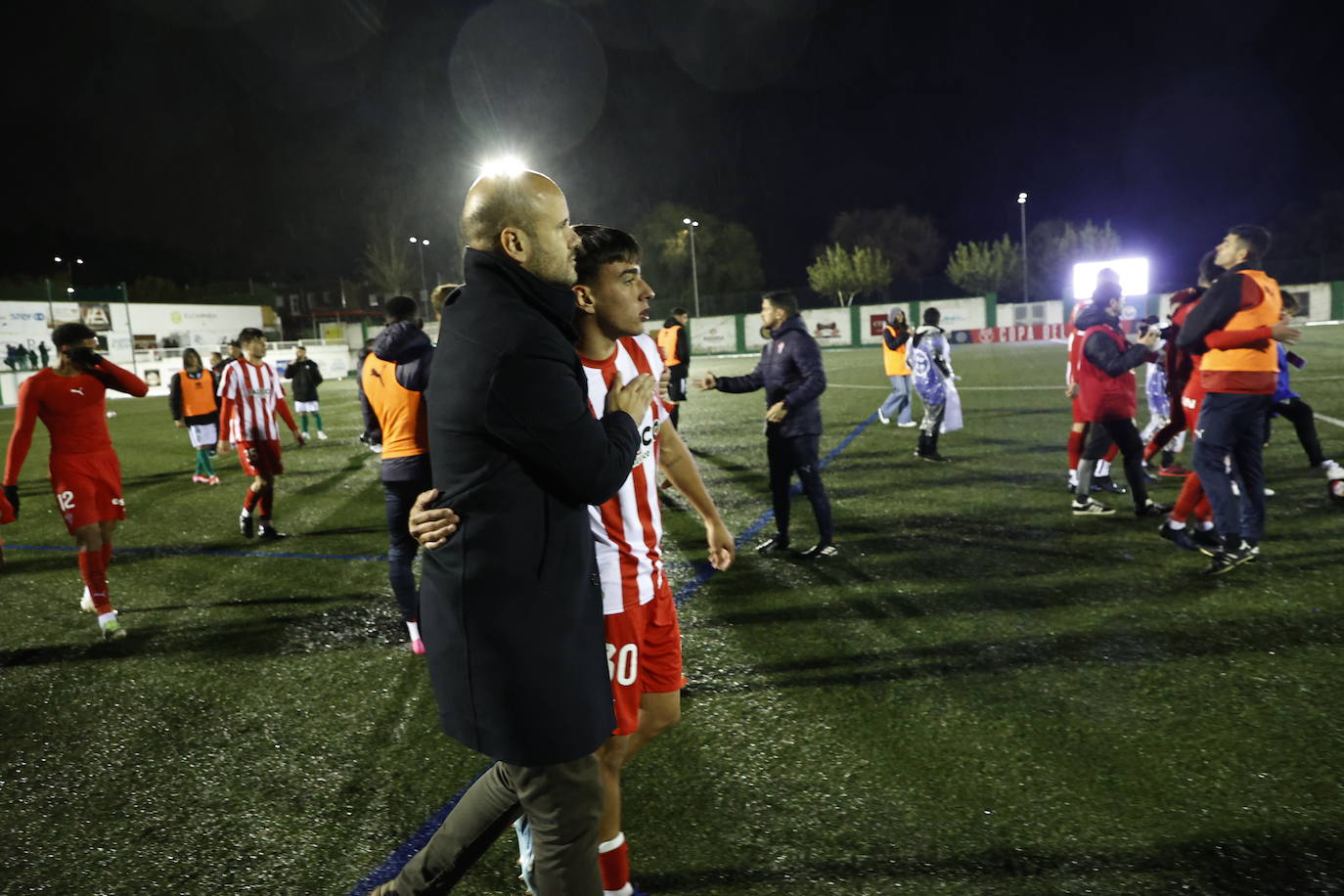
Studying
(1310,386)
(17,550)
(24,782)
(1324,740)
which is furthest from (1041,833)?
(1310,386)

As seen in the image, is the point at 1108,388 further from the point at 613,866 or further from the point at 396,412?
the point at 613,866

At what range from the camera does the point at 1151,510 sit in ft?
22.3

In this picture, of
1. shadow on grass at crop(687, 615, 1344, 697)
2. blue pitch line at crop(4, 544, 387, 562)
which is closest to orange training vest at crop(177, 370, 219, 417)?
blue pitch line at crop(4, 544, 387, 562)

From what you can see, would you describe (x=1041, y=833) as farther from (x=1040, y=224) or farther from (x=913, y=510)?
(x=1040, y=224)

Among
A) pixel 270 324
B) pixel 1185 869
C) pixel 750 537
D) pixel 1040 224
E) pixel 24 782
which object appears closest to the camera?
pixel 1185 869

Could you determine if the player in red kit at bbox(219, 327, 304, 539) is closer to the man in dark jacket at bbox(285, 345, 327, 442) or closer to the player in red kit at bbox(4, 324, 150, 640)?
the player in red kit at bbox(4, 324, 150, 640)

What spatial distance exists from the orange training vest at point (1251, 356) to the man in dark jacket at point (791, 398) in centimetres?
250

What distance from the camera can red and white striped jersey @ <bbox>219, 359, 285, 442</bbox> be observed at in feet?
25.0

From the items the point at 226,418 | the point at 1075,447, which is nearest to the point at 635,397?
the point at 1075,447

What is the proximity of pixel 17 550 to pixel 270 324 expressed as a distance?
187 feet

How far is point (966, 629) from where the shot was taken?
4.52 metres

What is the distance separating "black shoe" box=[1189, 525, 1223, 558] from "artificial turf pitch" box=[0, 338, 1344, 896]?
7.6 inches

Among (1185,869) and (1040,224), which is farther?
(1040,224)

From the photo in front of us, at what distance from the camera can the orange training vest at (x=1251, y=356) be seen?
15.7ft
